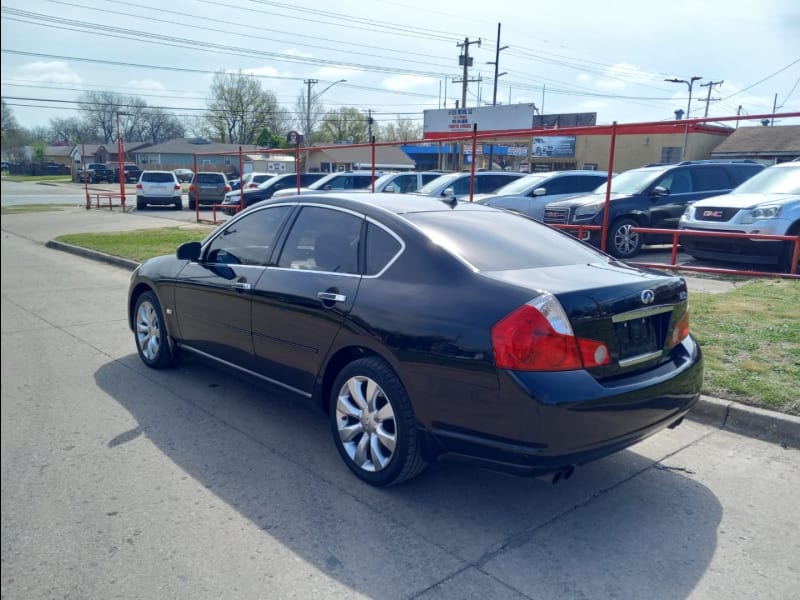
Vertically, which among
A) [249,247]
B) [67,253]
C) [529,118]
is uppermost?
[529,118]

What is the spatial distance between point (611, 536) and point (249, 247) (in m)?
3.19

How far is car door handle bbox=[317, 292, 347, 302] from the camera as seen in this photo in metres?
3.89

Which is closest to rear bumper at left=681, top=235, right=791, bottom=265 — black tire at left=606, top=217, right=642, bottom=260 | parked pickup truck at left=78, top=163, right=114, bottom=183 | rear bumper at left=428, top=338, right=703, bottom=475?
black tire at left=606, top=217, right=642, bottom=260

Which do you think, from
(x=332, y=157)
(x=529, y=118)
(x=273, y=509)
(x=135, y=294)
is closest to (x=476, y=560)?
(x=273, y=509)

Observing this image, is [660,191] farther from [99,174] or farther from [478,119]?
[99,174]

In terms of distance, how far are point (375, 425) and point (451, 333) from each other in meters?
0.80

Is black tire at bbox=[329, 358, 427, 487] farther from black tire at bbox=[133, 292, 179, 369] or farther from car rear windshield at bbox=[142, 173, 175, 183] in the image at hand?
car rear windshield at bbox=[142, 173, 175, 183]

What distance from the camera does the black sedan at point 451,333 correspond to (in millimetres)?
3115

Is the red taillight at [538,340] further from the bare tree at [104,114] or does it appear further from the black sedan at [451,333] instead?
the bare tree at [104,114]

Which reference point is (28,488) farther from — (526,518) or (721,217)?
(721,217)

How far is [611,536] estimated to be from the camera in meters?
3.30

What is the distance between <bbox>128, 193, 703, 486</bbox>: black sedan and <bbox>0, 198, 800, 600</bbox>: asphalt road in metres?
0.39

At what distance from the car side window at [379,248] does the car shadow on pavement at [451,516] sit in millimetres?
1047

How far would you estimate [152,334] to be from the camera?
593cm
